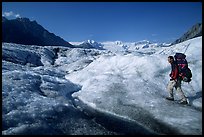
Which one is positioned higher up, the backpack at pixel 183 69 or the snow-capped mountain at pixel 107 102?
the backpack at pixel 183 69

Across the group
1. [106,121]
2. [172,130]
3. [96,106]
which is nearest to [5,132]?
[106,121]

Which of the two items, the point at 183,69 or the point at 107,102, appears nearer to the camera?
the point at 183,69

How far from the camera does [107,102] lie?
463 inches

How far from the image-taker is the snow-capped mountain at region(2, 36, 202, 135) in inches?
343

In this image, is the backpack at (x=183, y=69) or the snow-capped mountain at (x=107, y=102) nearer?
the snow-capped mountain at (x=107, y=102)

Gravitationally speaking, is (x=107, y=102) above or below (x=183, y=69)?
below

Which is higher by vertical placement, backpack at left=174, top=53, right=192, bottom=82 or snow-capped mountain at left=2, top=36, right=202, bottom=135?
backpack at left=174, top=53, right=192, bottom=82

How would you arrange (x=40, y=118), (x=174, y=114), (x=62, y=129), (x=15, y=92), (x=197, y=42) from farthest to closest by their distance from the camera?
1. (x=197, y=42)
2. (x=15, y=92)
3. (x=174, y=114)
4. (x=40, y=118)
5. (x=62, y=129)

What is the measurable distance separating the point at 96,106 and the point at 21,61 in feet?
53.2

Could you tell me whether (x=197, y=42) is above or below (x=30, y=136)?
above

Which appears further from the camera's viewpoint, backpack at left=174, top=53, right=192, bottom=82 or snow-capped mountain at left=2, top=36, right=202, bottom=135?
backpack at left=174, top=53, right=192, bottom=82

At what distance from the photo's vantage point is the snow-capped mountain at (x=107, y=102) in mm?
8711

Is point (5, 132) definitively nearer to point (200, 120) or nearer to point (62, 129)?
point (62, 129)

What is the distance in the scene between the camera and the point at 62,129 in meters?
8.50
